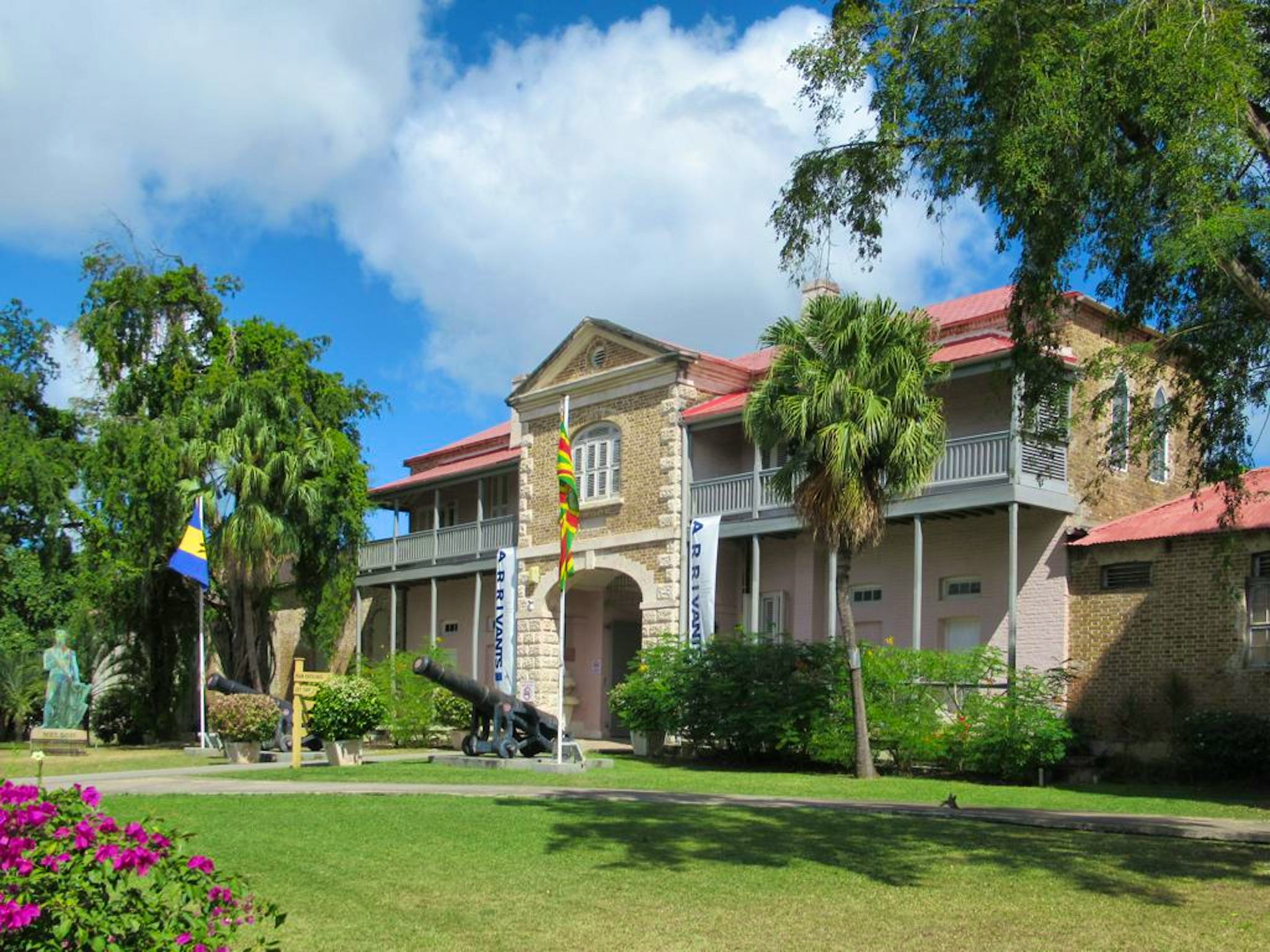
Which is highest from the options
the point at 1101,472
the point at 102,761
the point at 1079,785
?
the point at 1101,472

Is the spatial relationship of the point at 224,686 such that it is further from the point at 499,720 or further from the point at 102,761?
the point at 499,720

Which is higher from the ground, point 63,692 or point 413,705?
point 63,692

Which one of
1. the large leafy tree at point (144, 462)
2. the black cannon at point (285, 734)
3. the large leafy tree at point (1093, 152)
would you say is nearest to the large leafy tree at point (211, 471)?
the large leafy tree at point (144, 462)

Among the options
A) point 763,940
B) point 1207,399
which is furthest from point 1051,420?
point 763,940

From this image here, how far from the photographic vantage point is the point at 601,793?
15539 mm

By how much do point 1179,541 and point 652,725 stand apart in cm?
914

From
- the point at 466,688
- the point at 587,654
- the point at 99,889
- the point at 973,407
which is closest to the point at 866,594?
the point at 973,407

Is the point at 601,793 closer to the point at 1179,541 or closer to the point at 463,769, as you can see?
the point at 463,769

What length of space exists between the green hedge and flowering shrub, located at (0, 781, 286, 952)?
1585 centimetres

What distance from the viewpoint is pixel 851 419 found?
749 inches

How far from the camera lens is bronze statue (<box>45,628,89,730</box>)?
2789cm

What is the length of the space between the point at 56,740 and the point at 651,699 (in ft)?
40.0

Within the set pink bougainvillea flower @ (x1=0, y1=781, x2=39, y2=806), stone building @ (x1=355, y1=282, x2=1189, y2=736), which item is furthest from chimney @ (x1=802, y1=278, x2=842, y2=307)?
pink bougainvillea flower @ (x1=0, y1=781, x2=39, y2=806)

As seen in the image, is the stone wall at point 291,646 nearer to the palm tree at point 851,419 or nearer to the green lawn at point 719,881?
the palm tree at point 851,419
